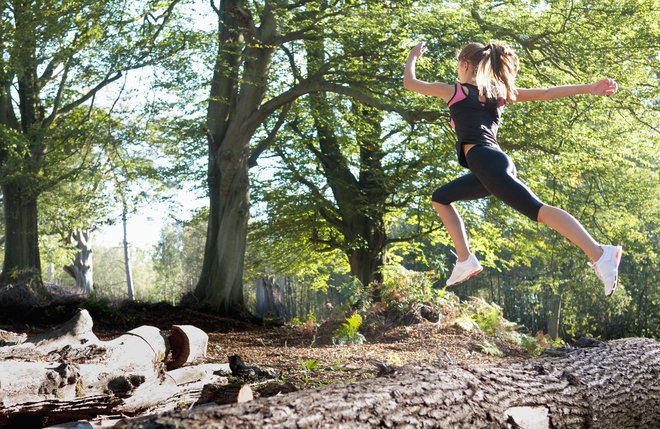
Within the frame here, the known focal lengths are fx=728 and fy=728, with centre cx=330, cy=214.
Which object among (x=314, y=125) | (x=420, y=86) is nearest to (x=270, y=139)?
(x=314, y=125)

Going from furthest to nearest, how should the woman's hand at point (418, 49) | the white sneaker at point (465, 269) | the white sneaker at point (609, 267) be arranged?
the white sneaker at point (465, 269) < the woman's hand at point (418, 49) < the white sneaker at point (609, 267)

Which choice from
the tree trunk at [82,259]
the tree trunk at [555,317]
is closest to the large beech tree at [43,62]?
the tree trunk at [82,259]

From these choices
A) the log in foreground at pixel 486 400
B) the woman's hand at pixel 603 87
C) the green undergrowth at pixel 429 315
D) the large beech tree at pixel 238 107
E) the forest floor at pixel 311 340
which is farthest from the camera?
the large beech tree at pixel 238 107

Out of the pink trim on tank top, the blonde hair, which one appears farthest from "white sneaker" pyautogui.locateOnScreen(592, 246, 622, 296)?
the pink trim on tank top

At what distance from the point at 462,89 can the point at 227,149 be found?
11540 mm

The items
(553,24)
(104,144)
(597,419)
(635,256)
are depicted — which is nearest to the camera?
(597,419)

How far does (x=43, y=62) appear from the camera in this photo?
17.7 m

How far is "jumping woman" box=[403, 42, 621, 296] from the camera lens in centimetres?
526

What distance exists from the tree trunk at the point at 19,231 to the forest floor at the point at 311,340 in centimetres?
497

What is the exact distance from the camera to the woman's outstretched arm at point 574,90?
582 centimetres

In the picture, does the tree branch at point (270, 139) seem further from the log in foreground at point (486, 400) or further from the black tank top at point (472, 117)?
the log in foreground at point (486, 400)

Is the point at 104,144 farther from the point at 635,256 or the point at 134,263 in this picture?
the point at 134,263

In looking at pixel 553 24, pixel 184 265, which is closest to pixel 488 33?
pixel 553 24

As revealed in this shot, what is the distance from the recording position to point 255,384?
247 inches
